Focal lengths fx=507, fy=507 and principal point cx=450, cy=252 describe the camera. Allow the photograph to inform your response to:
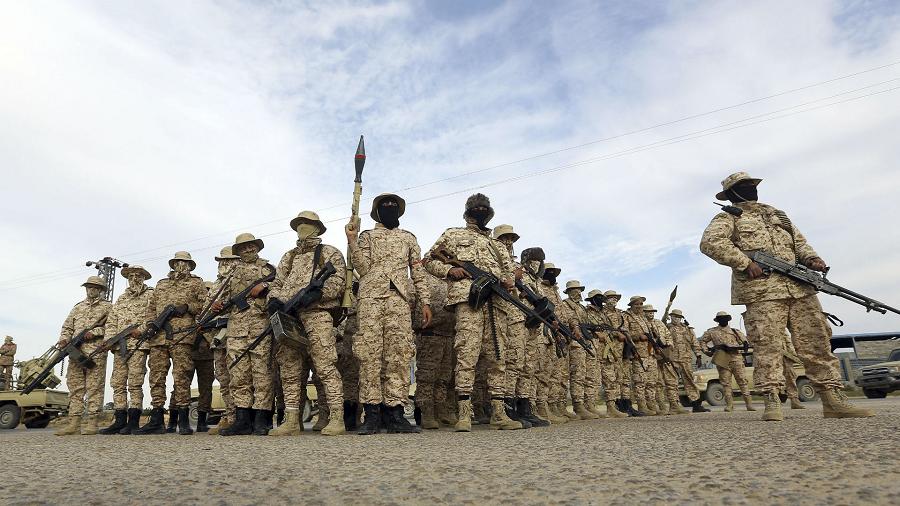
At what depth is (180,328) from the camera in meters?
6.61

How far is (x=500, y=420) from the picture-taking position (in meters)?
4.94

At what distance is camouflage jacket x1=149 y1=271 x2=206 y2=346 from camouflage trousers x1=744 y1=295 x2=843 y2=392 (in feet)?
21.6

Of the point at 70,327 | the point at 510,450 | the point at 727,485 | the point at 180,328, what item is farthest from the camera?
the point at 70,327

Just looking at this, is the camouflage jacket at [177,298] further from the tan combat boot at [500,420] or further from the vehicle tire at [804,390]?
the vehicle tire at [804,390]

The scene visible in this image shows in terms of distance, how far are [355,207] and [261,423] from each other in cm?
248

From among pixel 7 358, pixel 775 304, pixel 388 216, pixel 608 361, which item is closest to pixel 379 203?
pixel 388 216

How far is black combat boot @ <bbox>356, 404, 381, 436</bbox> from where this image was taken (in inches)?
184

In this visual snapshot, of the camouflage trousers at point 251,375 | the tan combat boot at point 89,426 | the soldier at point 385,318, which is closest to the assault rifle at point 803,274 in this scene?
the soldier at point 385,318

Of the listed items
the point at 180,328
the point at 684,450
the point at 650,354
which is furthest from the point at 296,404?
the point at 650,354

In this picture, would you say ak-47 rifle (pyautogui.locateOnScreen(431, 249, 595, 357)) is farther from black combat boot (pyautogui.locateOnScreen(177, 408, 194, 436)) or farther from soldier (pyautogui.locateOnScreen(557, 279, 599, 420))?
black combat boot (pyautogui.locateOnScreen(177, 408, 194, 436))

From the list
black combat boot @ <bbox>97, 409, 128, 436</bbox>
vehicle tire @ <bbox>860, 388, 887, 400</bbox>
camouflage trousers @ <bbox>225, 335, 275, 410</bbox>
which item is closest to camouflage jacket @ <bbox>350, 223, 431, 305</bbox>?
camouflage trousers @ <bbox>225, 335, 275, 410</bbox>

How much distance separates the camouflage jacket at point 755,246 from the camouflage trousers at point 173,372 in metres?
6.34

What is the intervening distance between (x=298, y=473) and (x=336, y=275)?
3287mm

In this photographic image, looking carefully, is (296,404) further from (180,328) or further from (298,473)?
(298,473)
